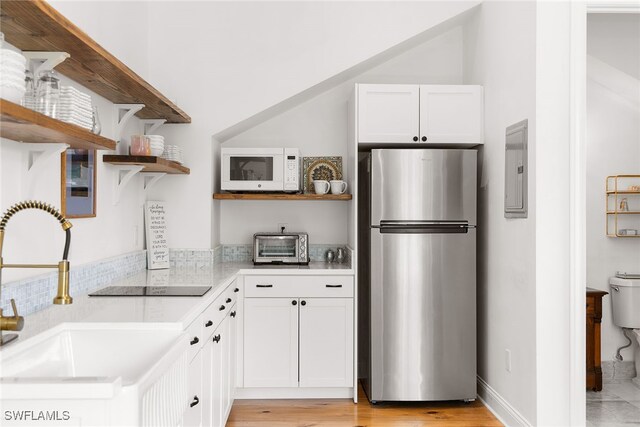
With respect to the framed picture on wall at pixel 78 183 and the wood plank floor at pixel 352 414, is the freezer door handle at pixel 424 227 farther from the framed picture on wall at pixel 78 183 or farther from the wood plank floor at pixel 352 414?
the framed picture on wall at pixel 78 183

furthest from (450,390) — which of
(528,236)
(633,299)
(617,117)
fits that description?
(617,117)

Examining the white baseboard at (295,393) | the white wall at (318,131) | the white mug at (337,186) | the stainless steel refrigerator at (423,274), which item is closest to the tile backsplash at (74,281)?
the white wall at (318,131)

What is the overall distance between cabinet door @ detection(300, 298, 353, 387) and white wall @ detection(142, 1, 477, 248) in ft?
3.04

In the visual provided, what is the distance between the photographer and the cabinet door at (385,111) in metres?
3.59

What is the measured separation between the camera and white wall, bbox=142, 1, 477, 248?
376 cm

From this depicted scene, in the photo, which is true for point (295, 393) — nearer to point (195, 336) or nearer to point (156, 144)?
point (195, 336)

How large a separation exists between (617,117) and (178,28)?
3.39 metres

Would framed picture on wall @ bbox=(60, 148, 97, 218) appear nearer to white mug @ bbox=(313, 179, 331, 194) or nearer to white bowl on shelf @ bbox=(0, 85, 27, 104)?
white bowl on shelf @ bbox=(0, 85, 27, 104)

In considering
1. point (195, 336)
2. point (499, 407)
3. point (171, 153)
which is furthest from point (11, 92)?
point (499, 407)

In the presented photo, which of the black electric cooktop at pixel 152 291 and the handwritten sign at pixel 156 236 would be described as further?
the handwritten sign at pixel 156 236

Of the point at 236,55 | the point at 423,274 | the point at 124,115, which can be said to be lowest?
the point at 423,274

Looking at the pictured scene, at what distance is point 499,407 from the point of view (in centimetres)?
327

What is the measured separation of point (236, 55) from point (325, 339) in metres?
2.11

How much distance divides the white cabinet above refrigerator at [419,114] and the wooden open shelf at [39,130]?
1.96 meters
